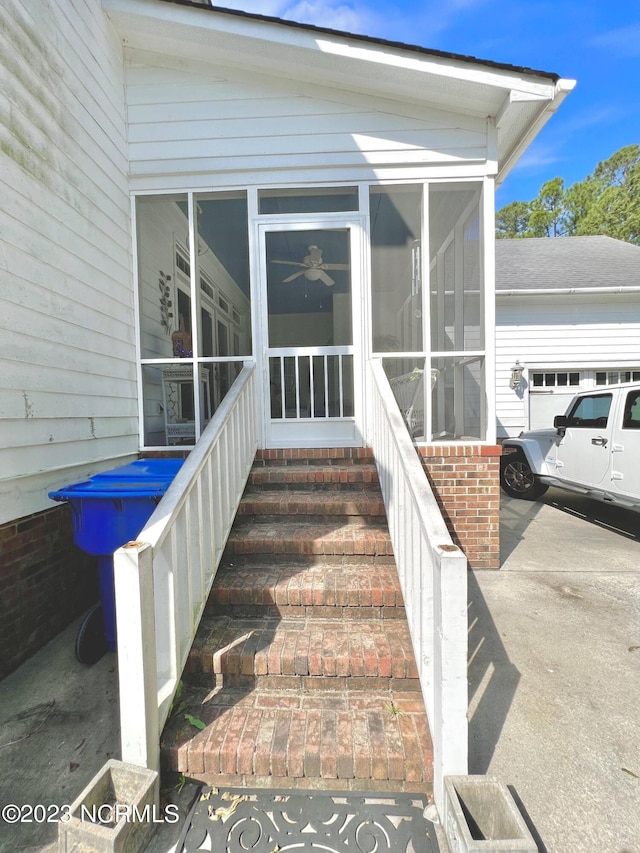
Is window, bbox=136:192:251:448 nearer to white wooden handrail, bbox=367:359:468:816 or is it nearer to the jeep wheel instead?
white wooden handrail, bbox=367:359:468:816

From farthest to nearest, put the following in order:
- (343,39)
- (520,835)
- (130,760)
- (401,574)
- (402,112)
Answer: (402,112)
(343,39)
(401,574)
(130,760)
(520,835)

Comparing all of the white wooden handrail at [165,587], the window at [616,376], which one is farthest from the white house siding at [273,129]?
the window at [616,376]

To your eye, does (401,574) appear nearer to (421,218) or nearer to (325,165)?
(421,218)

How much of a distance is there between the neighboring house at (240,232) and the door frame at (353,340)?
0.07 feet

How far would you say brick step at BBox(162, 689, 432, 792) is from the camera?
1.59m

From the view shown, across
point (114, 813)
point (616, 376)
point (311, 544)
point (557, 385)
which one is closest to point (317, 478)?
point (311, 544)

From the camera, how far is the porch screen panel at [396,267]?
4.05 m

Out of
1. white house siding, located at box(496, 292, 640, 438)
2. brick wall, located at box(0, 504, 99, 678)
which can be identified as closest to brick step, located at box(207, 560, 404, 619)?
brick wall, located at box(0, 504, 99, 678)

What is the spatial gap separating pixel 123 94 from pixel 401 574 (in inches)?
188

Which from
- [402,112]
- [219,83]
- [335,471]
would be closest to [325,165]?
[402,112]

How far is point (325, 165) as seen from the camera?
3768 mm

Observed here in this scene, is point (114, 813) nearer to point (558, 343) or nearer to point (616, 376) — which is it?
point (558, 343)

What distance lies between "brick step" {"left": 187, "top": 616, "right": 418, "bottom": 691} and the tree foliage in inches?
943

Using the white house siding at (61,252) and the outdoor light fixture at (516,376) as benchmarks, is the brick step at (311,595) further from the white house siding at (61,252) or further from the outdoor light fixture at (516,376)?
the outdoor light fixture at (516,376)
